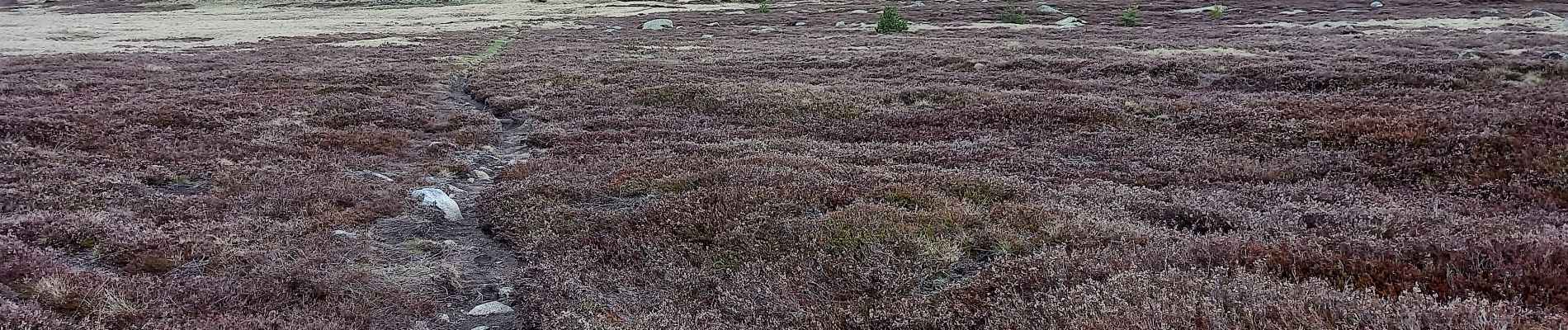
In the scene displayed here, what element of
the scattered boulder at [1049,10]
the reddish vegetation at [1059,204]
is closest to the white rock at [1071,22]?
the scattered boulder at [1049,10]

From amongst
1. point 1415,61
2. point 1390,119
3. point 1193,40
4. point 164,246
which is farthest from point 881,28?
point 164,246

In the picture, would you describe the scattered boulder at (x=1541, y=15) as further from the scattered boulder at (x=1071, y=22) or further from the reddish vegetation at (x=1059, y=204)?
the reddish vegetation at (x=1059, y=204)

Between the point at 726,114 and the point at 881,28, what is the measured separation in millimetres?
33896

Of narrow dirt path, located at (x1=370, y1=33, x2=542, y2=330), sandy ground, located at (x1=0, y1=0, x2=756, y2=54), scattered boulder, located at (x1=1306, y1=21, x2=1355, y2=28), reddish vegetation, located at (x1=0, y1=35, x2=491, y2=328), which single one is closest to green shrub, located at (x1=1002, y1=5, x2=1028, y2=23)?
scattered boulder, located at (x1=1306, y1=21, x2=1355, y2=28)

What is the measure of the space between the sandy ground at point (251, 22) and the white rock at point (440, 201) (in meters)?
39.6

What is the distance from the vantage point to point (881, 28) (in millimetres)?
51719

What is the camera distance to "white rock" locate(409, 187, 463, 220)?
35.7 ft

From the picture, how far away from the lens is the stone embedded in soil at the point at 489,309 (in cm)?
760

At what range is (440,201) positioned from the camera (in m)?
11.2

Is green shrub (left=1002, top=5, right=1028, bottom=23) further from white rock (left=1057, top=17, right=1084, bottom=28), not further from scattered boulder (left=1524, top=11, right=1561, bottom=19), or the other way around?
scattered boulder (left=1524, top=11, right=1561, bottom=19)

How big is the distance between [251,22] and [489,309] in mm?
74246

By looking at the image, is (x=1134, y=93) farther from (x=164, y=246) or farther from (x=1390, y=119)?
(x=164, y=246)

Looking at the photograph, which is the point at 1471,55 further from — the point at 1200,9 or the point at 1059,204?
the point at 1200,9

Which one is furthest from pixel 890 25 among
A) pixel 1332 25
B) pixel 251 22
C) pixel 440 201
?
pixel 251 22
